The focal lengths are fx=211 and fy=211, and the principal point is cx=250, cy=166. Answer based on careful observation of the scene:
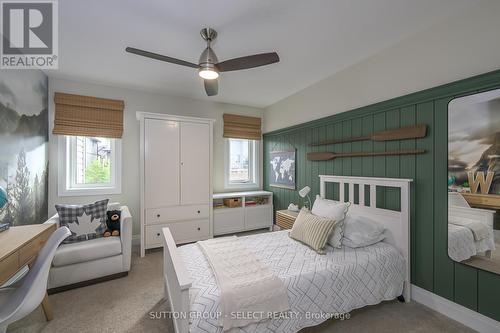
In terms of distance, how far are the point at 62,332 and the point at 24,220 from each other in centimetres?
144

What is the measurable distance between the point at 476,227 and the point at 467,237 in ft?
0.36

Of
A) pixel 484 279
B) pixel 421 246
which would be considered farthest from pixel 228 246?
pixel 484 279

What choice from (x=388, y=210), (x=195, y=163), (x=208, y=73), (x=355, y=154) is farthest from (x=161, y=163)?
(x=388, y=210)

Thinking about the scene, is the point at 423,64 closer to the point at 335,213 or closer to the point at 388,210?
the point at 388,210

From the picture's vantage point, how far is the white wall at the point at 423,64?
1.66 m

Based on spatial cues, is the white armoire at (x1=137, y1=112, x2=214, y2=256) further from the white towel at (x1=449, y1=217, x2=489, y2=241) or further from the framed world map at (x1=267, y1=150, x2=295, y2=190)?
the white towel at (x1=449, y1=217, x2=489, y2=241)

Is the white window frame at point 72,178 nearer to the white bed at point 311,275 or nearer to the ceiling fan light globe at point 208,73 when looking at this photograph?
the white bed at point 311,275

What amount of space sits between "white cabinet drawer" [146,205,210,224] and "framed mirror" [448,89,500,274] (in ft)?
10.0

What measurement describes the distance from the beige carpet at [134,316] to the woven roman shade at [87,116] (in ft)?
7.18

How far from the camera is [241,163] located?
4602mm

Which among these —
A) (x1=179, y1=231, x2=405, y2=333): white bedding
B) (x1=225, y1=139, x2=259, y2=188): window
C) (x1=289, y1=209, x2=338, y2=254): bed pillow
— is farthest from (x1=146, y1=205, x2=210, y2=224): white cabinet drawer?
(x1=289, y1=209, x2=338, y2=254): bed pillow

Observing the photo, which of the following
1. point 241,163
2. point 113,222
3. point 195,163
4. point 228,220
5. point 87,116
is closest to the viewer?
point 113,222

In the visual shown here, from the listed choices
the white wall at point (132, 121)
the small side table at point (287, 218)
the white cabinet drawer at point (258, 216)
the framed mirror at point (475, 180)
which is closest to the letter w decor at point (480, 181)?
the framed mirror at point (475, 180)

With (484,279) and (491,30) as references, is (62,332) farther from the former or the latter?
(491,30)
